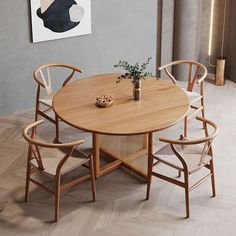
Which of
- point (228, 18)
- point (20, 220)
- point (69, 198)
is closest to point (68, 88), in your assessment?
point (69, 198)

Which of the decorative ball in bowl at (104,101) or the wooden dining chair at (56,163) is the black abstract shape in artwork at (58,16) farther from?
the wooden dining chair at (56,163)

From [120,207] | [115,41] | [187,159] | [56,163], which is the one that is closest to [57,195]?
[56,163]

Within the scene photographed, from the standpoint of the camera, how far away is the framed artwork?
566cm

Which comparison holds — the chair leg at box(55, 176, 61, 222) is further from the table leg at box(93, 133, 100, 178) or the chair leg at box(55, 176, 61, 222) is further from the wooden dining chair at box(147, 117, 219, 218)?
the wooden dining chair at box(147, 117, 219, 218)

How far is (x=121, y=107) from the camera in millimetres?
4418

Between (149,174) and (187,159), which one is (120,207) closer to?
(149,174)

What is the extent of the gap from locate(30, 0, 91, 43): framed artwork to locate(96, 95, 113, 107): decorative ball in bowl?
5.47ft

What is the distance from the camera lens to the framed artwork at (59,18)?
566 cm

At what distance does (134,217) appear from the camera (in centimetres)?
412

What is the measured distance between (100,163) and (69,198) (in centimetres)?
63

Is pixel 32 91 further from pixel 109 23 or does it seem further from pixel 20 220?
pixel 20 220

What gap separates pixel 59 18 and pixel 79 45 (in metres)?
0.47

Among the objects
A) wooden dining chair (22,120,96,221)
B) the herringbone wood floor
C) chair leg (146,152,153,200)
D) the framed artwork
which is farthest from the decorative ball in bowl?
the framed artwork

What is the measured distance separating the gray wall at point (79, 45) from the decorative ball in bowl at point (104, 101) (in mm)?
1680
